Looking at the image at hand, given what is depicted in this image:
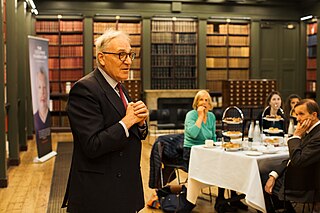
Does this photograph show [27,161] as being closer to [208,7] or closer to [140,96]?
[140,96]

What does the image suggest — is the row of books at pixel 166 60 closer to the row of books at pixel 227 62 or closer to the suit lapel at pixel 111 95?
the row of books at pixel 227 62

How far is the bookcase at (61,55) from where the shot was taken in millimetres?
12273

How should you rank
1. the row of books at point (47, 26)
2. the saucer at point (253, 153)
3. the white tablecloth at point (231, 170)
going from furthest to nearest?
1. the row of books at point (47, 26)
2. the saucer at point (253, 153)
3. the white tablecloth at point (231, 170)

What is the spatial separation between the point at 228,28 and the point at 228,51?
64cm

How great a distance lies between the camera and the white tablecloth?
165 inches

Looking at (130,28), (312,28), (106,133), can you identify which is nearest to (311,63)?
(312,28)

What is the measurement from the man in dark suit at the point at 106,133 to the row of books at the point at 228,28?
440 inches

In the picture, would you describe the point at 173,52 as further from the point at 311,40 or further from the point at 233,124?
the point at 233,124

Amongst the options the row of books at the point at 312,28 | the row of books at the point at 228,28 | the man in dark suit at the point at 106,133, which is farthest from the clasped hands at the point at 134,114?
the row of books at the point at 312,28

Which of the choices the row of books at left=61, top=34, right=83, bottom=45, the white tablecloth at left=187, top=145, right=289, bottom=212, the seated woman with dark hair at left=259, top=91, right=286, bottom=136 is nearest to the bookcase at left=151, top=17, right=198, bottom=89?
the row of books at left=61, top=34, right=83, bottom=45

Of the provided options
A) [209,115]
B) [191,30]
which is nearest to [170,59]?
[191,30]

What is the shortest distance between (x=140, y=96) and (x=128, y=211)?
34.1 feet

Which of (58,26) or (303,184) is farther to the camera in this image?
(58,26)

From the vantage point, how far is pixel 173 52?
12797 mm
